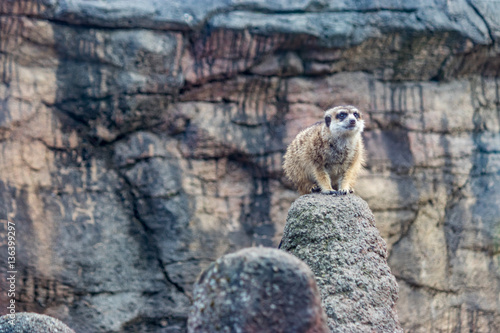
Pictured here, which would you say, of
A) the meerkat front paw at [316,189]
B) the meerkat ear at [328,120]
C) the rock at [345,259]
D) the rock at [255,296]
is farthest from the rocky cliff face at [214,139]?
the rock at [255,296]

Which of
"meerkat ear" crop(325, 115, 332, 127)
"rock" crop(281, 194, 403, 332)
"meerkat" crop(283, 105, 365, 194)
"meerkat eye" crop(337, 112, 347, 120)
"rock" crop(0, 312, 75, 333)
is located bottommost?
"rock" crop(0, 312, 75, 333)

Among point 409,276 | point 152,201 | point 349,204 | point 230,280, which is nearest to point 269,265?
point 230,280

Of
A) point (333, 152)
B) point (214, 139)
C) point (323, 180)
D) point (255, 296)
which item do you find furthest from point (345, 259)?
point (214, 139)

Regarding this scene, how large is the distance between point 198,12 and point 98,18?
1.21 m

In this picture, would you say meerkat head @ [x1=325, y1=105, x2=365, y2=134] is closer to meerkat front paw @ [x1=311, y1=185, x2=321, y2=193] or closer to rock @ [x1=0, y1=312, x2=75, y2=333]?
meerkat front paw @ [x1=311, y1=185, x2=321, y2=193]

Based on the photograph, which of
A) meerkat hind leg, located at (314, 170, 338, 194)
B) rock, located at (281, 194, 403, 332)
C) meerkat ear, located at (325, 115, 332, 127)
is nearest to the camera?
rock, located at (281, 194, 403, 332)

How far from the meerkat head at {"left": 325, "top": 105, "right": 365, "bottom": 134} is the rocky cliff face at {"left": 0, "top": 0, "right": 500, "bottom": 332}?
2.81 m

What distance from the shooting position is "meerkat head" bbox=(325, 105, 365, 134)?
15.4ft

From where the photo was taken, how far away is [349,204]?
375cm

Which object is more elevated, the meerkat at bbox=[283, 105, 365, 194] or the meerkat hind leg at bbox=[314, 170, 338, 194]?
the meerkat at bbox=[283, 105, 365, 194]

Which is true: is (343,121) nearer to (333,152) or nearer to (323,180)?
(333,152)

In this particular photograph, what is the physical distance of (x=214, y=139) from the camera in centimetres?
759

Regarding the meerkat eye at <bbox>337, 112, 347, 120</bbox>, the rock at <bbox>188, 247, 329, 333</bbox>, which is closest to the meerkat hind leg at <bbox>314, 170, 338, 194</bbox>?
the meerkat eye at <bbox>337, 112, 347, 120</bbox>

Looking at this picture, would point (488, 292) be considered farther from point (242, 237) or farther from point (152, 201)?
point (152, 201)
